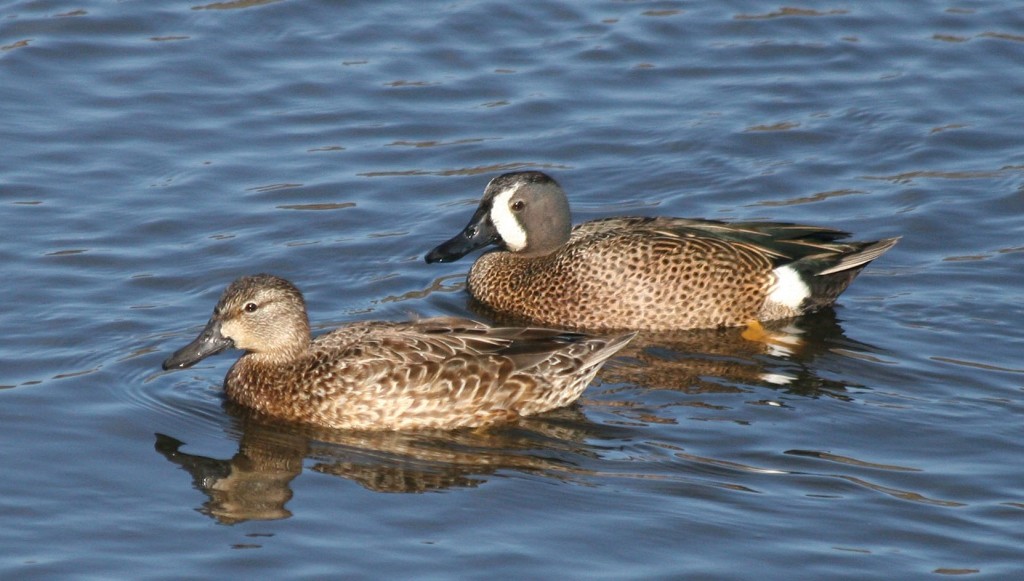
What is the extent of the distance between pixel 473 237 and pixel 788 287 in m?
2.18

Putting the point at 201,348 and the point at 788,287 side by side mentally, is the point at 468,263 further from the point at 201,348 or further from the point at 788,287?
the point at 201,348

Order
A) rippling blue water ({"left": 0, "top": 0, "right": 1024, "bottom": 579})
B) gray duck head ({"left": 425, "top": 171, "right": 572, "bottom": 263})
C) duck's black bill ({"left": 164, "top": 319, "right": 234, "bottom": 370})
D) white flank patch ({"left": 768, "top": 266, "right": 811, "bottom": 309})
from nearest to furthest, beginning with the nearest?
1. rippling blue water ({"left": 0, "top": 0, "right": 1024, "bottom": 579})
2. duck's black bill ({"left": 164, "top": 319, "right": 234, "bottom": 370})
3. white flank patch ({"left": 768, "top": 266, "right": 811, "bottom": 309})
4. gray duck head ({"left": 425, "top": 171, "right": 572, "bottom": 263})

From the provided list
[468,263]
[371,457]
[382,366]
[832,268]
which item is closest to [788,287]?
[832,268]

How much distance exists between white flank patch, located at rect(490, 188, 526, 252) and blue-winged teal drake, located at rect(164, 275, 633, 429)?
2.05 m

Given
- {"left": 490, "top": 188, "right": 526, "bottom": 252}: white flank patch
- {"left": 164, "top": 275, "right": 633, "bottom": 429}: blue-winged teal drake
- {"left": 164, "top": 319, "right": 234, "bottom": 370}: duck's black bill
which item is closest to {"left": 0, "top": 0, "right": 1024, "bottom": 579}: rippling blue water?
{"left": 164, "top": 275, "right": 633, "bottom": 429}: blue-winged teal drake

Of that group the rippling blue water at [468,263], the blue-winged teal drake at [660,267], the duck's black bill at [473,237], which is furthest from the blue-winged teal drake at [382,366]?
the duck's black bill at [473,237]

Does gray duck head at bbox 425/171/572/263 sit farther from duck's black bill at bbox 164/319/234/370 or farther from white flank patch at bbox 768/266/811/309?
duck's black bill at bbox 164/319/234/370

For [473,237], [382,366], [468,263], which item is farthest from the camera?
[468,263]

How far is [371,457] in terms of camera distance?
9094mm

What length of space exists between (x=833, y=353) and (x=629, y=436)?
200cm

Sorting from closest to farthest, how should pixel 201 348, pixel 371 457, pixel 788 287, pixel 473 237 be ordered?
pixel 371 457
pixel 201 348
pixel 788 287
pixel 473 237

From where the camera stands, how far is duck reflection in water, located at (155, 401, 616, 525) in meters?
8.66

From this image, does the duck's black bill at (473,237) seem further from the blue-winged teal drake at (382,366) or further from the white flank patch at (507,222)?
the blue-winged teal drake at (382,366)

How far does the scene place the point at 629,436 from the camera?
937 cm
